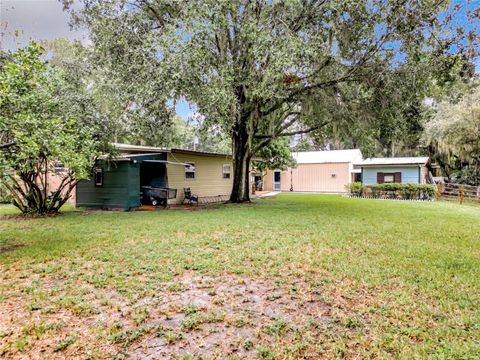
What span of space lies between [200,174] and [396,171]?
45.6 ft

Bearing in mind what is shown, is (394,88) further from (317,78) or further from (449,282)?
(449,282)

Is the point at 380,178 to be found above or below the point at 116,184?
above

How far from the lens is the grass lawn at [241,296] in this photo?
263 cm

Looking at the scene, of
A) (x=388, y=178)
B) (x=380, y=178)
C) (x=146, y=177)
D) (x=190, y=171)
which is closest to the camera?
(x=146, y=177)

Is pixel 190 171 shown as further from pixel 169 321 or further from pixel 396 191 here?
pixel 169 321

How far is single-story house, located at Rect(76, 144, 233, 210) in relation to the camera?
1255 centimetres

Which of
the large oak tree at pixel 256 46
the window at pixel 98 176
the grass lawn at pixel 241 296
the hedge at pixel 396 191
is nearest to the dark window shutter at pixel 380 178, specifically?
the hedge at pixel 396 191

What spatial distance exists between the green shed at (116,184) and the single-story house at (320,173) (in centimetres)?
1517

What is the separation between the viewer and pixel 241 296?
12.0ft

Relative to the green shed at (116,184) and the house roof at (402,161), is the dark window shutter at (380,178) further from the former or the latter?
the green shed at (116,184)

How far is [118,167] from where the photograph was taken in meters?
12.6

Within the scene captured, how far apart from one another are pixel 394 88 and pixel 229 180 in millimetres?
10507

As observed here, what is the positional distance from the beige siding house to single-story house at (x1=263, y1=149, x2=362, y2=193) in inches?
349

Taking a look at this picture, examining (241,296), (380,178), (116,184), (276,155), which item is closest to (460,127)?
(380,178)
